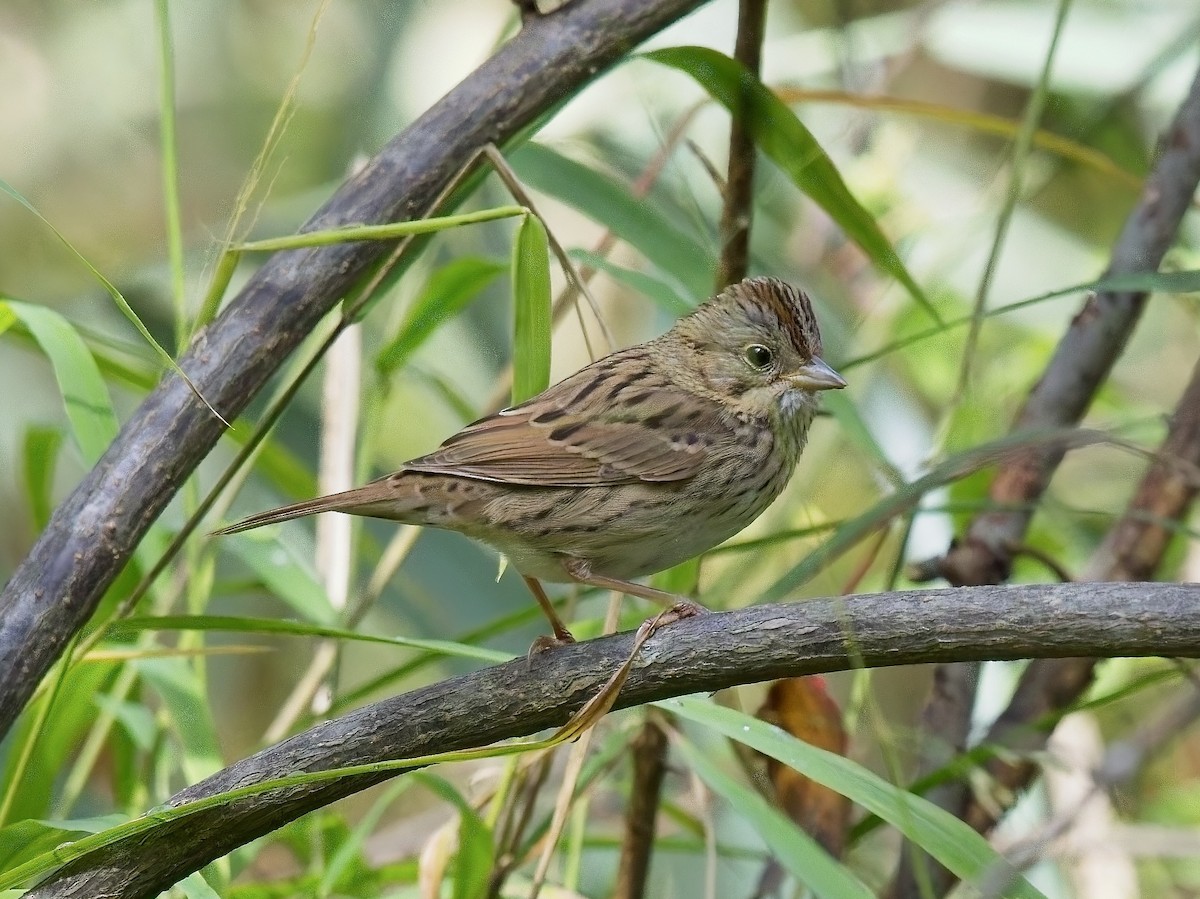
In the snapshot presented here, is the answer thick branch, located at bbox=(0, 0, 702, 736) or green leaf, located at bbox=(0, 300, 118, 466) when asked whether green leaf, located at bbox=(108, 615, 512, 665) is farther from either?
green leaf, located at bbox=(0, 300, 118, 466)

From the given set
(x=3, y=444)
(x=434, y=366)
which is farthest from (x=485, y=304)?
(x=3, y=444)

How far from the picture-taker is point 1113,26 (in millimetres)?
4211

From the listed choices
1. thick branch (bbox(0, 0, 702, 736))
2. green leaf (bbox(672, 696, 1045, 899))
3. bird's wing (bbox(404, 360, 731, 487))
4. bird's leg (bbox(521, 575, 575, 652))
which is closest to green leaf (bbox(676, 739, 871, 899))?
green leaf (bbox(672, 696, 1045, 899))

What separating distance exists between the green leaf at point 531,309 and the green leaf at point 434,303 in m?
0.38

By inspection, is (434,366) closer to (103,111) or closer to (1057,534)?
(103,111)

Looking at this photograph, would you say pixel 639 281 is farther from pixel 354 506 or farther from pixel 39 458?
pixel 39 458

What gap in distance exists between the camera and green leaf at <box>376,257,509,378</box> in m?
2.51

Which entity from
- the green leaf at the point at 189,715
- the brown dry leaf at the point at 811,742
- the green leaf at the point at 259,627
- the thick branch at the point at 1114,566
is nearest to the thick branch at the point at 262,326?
the green leaf at the point at 259,627

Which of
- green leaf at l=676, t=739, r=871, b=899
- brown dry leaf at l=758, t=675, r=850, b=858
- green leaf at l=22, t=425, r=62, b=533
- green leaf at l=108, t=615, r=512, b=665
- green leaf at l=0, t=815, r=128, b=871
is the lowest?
green leaf at l=0, t=815, r=128, b=871

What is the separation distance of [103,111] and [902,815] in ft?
13.1

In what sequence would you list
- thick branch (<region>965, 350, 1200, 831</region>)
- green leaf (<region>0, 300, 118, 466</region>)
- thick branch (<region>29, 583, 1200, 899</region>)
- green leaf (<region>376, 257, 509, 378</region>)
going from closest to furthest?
thick branch (<region>29, 583, 1200, 899</region>)
green leaf (<region>0, 300, 118, 466</region>)
green leaf (<region>376, 257, 509, 378</region>)
thick branch (<region>965, 350, 1200, 831</region>)

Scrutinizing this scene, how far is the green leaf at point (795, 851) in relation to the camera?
1.76 metres

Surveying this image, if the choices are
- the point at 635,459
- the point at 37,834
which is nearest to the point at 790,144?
the point at 635,459

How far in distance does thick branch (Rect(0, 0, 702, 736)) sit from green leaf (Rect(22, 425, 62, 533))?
71 centimetres
